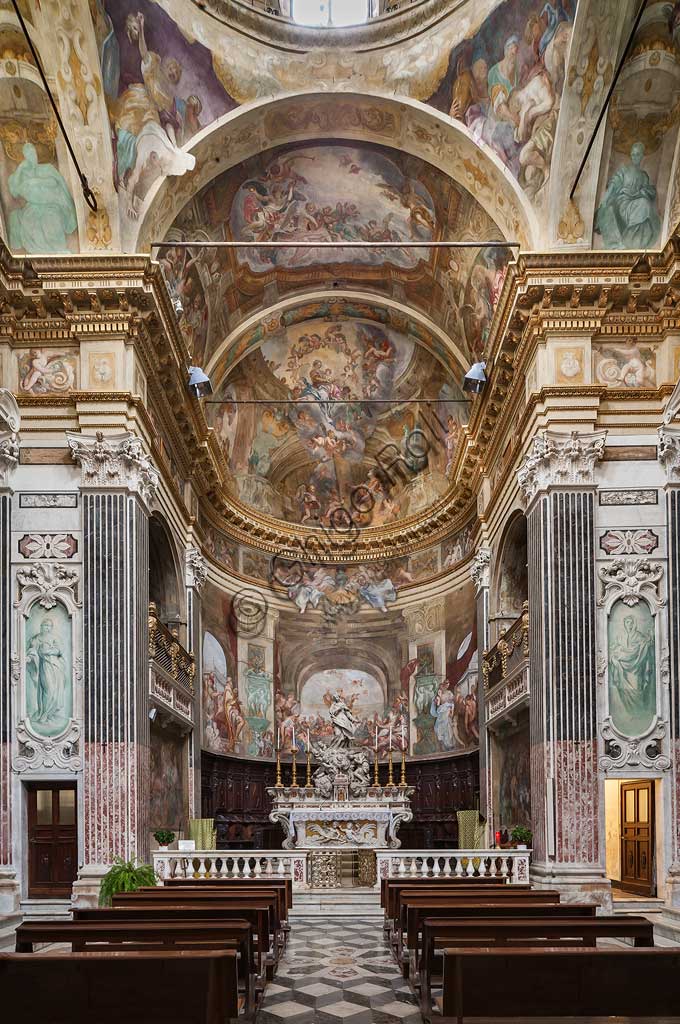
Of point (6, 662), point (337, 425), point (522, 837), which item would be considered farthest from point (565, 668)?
point (337, 425)

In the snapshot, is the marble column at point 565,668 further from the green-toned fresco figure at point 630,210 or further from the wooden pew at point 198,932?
the wooden pew at point 198,932

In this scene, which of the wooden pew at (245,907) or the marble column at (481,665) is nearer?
the wooden pew at (245,907)

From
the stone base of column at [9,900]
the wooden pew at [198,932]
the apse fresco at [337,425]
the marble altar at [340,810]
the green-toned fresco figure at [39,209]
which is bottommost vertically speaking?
the marble altar at [340,810]

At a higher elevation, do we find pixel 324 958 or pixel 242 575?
pixel 242 575

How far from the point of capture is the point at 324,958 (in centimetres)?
1472

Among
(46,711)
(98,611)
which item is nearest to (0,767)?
(46,711)

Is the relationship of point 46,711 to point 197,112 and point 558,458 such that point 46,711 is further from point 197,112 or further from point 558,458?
point 197,112

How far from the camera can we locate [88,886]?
18875 millimetres

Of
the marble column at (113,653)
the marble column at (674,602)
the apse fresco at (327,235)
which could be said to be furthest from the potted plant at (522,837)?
the apse fresco at (327,235)

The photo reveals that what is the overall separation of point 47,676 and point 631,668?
1103 centimetres

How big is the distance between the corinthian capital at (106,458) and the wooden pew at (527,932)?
12358mm

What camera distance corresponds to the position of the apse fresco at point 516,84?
21.1 meters

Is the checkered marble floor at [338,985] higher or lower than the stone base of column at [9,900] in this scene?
higher

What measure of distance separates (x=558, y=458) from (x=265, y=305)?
1411cm
